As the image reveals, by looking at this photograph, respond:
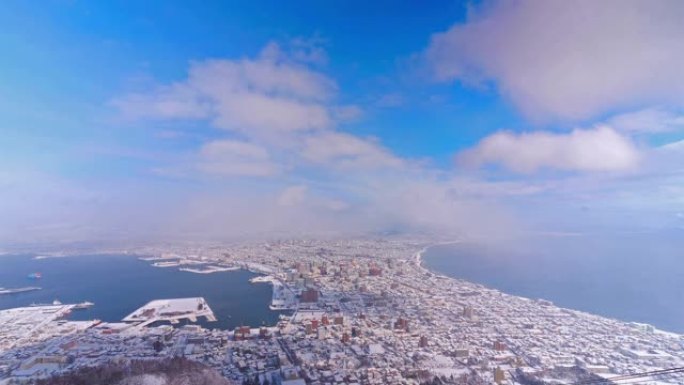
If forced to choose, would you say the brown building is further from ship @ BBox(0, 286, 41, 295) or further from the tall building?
ship @ BBox(0, 286, 41, 295)

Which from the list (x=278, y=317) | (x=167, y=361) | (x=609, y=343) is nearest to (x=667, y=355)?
(x=609, y=343)

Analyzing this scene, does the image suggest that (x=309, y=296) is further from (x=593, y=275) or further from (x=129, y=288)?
(x=593, y=275)

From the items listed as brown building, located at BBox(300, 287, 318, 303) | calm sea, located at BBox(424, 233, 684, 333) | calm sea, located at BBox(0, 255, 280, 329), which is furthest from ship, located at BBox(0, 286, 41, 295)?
calm sea, located at BBox(424, 233, 684, 333)

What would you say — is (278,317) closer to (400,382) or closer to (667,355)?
(400,382)

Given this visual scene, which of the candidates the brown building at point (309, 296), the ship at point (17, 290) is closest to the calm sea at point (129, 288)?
the ship at point (17, 290)

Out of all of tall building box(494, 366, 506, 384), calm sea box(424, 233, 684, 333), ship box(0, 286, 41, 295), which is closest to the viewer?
tall building box(494, 366, 506, 384)

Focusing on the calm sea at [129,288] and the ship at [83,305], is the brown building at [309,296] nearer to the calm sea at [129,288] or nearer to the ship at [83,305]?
the calm sea at [129,288]

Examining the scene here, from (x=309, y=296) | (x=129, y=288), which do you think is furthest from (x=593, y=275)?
(x=129, y=288)
